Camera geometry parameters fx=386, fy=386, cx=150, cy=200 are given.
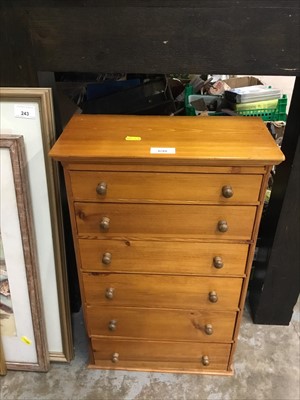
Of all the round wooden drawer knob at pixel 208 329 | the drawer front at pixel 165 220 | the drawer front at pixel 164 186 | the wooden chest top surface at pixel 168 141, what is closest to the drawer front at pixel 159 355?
the round wooden drawer knob at pixel 208 329

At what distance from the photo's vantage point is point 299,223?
1.53m

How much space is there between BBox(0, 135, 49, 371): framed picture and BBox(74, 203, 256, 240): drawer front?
24 centimetres

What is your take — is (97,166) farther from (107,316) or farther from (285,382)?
(285,382)

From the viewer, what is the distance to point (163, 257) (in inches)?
51.9

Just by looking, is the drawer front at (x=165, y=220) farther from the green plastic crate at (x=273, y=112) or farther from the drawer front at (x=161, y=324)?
the green plastic crate at (x=273, y=112)

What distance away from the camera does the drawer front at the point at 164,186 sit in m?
1.16

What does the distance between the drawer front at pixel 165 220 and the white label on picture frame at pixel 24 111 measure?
34 cm

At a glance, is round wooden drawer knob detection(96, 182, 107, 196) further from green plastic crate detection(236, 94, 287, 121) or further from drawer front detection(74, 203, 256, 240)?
green plastic crate detection(236, 94, 287, 121)

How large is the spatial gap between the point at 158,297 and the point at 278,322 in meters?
0.74

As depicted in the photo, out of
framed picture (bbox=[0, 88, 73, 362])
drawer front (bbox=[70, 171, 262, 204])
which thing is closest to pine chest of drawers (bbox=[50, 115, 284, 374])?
drawer front (bbox=[70, 171, 262, 204])

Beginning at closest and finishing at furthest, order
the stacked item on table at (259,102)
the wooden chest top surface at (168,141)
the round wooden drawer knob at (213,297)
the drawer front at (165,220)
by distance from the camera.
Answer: the wooden chest top surface at (168,141), the drawer front at (165,220), the round wooden drawer knob at (213,297), the stacked item on table at (259,102)

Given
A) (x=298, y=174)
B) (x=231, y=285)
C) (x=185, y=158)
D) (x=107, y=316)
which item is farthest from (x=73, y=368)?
(x=298, y=174)

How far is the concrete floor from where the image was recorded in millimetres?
1534

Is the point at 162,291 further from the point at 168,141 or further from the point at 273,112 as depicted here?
the point at 273,112
